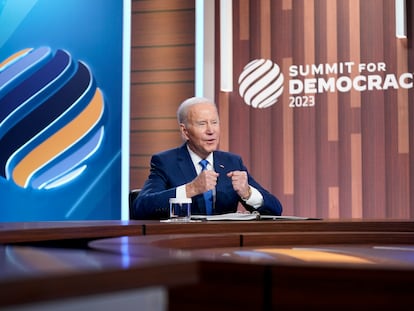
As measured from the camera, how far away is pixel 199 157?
3.14m

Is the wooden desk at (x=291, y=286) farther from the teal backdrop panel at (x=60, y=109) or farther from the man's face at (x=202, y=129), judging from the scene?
the teal backdrop panel at (x=60, y=109)

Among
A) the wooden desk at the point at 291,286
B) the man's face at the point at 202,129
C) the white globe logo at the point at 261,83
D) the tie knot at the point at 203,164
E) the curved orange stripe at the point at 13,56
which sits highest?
the curved orange stripe at the point at 13,56

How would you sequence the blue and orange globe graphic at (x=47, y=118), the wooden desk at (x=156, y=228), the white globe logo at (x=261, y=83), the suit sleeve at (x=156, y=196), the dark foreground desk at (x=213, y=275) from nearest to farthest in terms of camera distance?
the dark foreground desk at (x=213, y=275) → the wooden desk at (x=156, y=228) → the suit sleeve at (x=156, y=196) → the white globe logo at (x=261, y=83) → the blue and orange globe graphic at (x=47, y=118)

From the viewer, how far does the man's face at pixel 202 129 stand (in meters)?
3.07

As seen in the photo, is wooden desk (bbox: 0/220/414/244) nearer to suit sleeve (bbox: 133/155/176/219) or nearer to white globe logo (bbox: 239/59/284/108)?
suit sleeve (bbox: 133/155/176/219)

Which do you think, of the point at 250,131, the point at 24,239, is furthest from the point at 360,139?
the point at 24,239

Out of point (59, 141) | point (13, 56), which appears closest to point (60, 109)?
point (59, 141)

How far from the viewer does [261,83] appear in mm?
4391

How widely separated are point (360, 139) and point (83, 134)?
6.60 feet

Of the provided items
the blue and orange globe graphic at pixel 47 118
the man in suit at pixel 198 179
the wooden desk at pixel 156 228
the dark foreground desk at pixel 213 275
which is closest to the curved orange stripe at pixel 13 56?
the blue and orange globe graphic at pixel 47 118

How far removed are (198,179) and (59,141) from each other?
2.24 metres

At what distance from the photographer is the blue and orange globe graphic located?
4.54m

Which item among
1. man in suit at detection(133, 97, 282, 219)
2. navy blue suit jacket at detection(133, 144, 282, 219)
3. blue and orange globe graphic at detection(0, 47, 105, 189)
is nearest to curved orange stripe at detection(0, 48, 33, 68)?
blue and orange globe graphic at detection(0, 47, 105, 189)

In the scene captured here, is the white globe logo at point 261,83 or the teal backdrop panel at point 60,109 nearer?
the white globe logo at point 261,83
